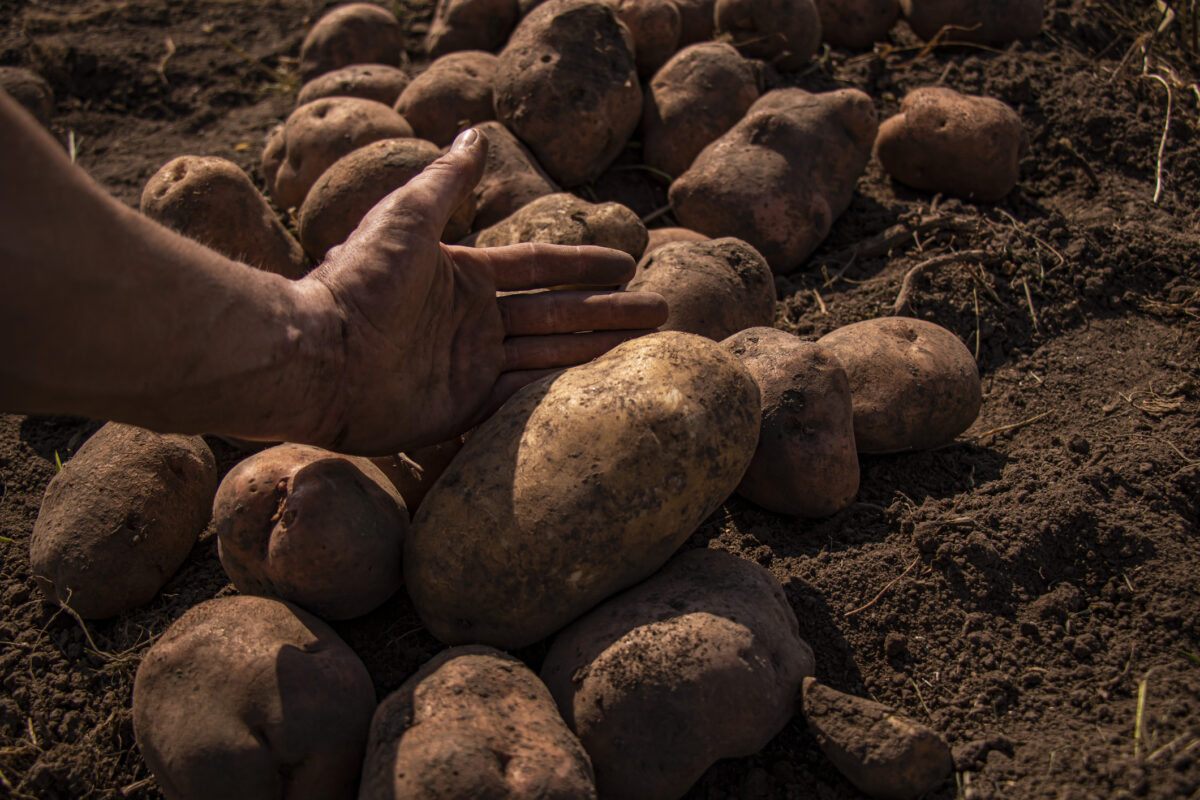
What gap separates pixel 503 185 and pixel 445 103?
62cm

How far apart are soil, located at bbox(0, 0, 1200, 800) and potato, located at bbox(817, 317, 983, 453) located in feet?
0.32

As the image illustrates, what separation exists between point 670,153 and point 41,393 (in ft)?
8.94

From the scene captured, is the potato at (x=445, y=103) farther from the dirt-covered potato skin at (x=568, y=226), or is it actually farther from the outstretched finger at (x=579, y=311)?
the outstretched finger at (x=579, y=311)

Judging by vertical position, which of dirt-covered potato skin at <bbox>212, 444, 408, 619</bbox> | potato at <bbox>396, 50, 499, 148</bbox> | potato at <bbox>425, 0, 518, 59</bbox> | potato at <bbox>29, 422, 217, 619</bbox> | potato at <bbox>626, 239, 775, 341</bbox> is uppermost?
potato at <bbox>425, 0, 518, 59</bbox>

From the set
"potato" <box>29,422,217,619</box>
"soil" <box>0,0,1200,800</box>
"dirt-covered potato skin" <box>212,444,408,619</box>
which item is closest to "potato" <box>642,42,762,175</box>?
"soil" <box>0,0,1200,800</box>

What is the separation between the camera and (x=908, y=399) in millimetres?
2580

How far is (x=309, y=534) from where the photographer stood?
6.72ft

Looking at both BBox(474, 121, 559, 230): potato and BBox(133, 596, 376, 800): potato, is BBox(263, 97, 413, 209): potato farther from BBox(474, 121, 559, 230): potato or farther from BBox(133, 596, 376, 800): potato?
BBox(133, 596, 376, 800): potato

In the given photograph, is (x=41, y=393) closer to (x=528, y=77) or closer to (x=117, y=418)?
(x=117, y=418)

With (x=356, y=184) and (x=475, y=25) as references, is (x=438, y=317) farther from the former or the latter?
(x=475, y=25)

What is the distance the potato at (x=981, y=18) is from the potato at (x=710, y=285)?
7.67 ft

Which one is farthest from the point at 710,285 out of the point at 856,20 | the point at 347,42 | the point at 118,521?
the point at 347,42

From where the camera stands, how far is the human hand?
225cm

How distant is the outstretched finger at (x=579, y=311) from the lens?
2.54 metres
